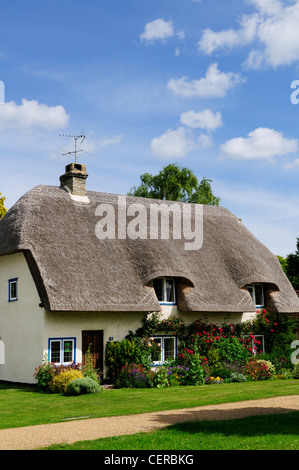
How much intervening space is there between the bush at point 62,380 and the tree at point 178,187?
27.1m

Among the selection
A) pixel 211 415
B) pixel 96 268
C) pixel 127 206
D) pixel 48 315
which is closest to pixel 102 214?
pixel 127 206

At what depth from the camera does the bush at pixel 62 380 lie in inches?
813

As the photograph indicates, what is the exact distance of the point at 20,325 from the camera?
24266 mm

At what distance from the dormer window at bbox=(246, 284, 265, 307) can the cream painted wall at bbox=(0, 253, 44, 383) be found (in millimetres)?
11958

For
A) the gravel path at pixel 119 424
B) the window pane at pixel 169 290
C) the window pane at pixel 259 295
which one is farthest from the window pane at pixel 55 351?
the window pane at pixel 259 295

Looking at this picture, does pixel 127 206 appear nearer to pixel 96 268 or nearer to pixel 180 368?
pixel 96 268

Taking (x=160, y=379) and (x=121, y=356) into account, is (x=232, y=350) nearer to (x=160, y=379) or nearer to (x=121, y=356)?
(x=160, y=379)

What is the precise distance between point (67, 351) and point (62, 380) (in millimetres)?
2481

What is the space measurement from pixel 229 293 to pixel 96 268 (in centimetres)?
722

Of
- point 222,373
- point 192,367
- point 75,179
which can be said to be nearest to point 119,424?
point 192,367

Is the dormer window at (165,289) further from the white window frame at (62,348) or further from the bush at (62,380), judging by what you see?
the bush at (62,380)

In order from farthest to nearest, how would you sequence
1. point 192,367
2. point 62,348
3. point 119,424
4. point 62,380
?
point 192,367
point 62,348
point 62,380
point 119,424

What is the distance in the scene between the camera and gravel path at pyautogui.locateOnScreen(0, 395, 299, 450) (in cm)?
1091

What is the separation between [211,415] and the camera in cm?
1391
